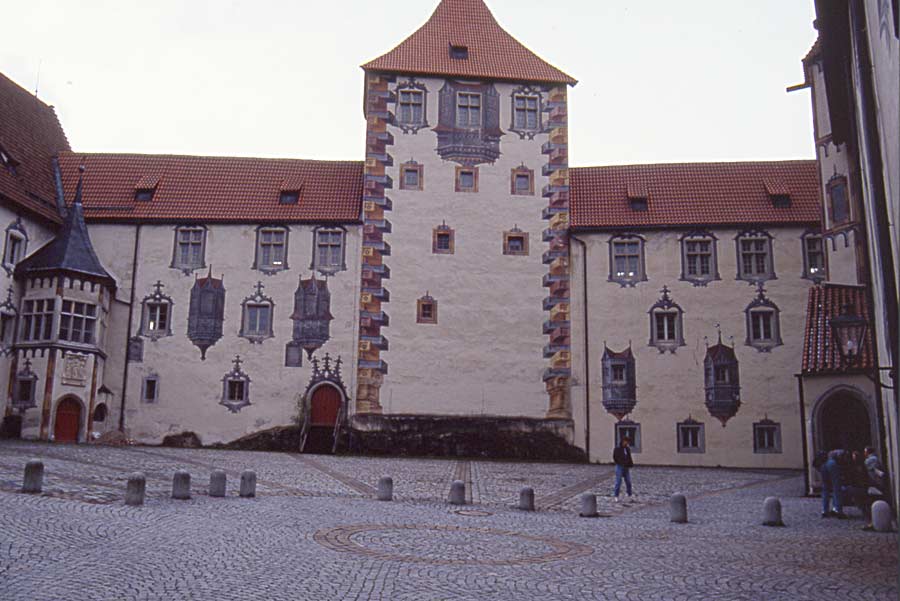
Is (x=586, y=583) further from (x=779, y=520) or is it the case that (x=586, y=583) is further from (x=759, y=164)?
(x=759, y=164)

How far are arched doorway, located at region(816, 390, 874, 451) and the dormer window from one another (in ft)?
68.6

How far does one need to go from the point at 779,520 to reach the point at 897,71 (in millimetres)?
11044

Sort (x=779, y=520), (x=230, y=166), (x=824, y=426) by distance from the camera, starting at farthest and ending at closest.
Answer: (x=230, y=166) → (x=824, y=426) → (x=779, y=520)

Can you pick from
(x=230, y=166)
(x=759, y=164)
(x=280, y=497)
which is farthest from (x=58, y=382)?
(x=759, y=164)

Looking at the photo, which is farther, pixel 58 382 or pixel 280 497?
pixel 58 382

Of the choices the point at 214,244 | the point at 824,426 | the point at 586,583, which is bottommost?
the point at 586,583

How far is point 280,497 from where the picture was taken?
18.2 meters

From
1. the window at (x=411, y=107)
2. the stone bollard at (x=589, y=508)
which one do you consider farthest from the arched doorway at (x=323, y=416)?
the stone bollard at (x=589, y=508)

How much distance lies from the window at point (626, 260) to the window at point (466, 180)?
19.0ft

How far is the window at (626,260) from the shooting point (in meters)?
34.1

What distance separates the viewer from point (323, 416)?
108 ft

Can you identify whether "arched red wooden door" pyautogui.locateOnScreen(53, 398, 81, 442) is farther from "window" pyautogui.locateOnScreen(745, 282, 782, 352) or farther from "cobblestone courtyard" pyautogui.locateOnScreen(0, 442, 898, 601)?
"window" pyautogui.locateOnScreen(745, 282, 782, 352)

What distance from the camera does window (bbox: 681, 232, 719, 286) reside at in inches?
1326

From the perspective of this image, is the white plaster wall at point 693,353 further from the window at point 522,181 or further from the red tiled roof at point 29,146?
the red tiled roof at point 29,146
